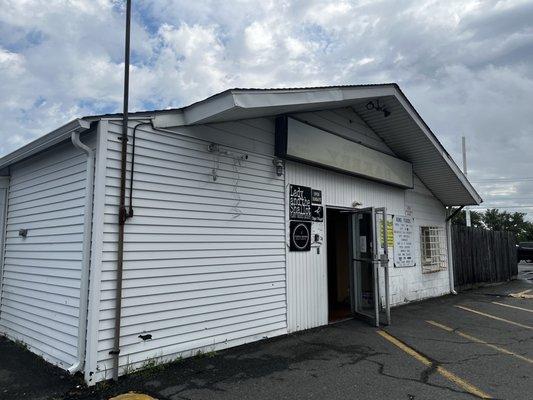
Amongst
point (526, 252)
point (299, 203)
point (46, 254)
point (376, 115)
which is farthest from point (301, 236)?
point (526, 252)

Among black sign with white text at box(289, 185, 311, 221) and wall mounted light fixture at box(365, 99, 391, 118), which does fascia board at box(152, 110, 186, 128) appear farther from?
wall mounted light fixture at box(365, 99, 391, 118)

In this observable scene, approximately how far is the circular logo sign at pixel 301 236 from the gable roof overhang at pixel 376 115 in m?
1.97

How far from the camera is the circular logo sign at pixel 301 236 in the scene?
709 cm

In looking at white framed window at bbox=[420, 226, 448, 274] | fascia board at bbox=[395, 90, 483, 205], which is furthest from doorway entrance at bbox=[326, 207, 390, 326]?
white framed window at bbox=[420, 226, 448, 274]

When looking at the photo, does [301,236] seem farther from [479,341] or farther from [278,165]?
[479,341]

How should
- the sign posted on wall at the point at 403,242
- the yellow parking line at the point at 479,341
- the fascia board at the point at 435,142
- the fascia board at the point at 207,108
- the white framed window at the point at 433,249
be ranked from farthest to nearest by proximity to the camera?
the white framed window at the point at 433,249, the sign posted on wall at the point at 403,242, the fascia board at the point at 435,142, the yellow parking line at the point at 479,341, the fascia board at the point at 207,108

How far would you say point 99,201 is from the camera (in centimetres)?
466

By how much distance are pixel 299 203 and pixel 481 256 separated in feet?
33.4

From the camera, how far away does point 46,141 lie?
538 centimetres

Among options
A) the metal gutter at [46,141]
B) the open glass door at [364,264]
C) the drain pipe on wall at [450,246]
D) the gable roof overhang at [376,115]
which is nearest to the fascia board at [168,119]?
the gable roof overhang at [376,115]

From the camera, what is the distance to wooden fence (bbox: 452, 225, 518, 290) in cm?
1318

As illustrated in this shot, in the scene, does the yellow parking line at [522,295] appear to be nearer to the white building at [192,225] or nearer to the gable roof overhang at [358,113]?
the gable roof overhang at [358,113]

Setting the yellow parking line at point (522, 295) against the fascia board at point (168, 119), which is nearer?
the fascia board at point (168, 119)

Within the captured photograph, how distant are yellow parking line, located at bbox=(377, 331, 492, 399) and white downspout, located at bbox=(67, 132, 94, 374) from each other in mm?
4172
